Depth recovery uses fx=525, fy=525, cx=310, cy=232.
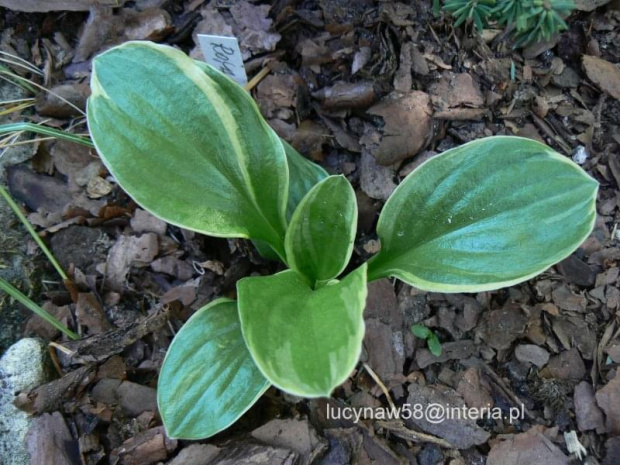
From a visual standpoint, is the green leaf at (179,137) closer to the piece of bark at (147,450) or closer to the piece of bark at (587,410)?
the piece of bark at (147,450)

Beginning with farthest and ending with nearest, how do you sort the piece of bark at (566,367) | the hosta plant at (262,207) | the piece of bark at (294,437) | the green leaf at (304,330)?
the piece of bark at (566,367) → the piece of bark at (294,437) → the hosta plant at (262,207) → the green leaf at (304,330)

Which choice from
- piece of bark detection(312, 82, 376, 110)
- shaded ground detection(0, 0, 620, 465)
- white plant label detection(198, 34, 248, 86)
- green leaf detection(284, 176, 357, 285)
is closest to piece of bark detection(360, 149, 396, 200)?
shaded ground detection(0, 0, 620, 465)

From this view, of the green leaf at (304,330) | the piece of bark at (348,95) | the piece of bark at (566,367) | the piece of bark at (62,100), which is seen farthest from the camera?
the piece of bark at (62,100)

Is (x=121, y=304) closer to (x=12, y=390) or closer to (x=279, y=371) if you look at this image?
(x=12, y=390)

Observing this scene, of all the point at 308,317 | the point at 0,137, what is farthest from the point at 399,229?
the point at 0,137

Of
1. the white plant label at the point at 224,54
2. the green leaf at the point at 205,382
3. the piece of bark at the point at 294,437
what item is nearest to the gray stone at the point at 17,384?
the green leaf at the point at 205,382
